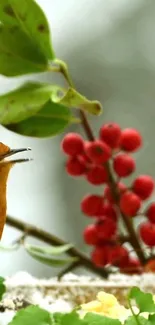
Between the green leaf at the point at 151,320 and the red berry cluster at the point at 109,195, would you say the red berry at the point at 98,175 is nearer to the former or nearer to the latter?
the red berry cluster at the point at 109,195

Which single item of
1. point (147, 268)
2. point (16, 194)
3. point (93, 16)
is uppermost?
point (147, 268)

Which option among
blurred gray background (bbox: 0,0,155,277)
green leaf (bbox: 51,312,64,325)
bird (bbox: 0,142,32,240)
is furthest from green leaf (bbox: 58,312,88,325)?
blurred gray background (bbox: 0,0,155,277)

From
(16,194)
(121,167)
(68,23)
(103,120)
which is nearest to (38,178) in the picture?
(16,194)

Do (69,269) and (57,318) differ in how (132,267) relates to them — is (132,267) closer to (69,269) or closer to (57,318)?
(69,269)

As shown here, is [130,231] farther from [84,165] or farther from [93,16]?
[93,16]

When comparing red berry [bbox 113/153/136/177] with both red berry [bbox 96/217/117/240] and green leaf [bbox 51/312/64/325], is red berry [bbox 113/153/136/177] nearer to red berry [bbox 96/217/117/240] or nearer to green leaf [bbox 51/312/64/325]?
red berry [bbox 96/217/117/240]

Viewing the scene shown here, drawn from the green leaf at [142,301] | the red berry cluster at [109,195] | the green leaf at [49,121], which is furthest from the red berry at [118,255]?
the green leaf at [142,301]
